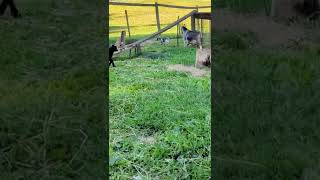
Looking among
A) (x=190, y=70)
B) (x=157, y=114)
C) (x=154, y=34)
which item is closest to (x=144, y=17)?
(x=154, y=34)

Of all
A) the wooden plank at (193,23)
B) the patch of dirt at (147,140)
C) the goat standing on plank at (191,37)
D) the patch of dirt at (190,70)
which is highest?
the wooden plank at (193,23)

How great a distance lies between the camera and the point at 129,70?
360 centimetres

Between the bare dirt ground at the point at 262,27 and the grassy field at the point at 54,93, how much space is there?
1402 mm

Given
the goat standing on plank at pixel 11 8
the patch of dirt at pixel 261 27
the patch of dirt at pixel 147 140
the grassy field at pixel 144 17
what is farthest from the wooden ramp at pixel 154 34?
the goat standing on plank at pixel 11 8

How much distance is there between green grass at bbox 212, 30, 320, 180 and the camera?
2.70 meters

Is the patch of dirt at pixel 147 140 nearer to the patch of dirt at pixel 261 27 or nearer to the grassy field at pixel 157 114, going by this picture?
the grassy field at pixel 157 114

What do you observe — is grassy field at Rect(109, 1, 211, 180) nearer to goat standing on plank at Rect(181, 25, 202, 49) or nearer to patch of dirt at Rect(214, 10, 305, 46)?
goat standing on plank at Rect(181, 25, 202, 49)

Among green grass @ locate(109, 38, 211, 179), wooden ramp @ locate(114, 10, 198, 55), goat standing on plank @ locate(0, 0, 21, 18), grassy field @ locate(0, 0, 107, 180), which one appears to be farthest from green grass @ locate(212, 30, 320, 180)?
goat standing on plank @ locate(0, 0, 21, 18)

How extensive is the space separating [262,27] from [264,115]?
2.25m

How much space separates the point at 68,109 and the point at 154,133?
1.93ft

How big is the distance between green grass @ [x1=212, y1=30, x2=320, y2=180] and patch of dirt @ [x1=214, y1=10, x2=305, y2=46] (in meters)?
0.52

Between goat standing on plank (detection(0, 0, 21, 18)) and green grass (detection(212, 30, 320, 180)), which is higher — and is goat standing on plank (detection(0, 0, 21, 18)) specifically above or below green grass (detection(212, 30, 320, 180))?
above

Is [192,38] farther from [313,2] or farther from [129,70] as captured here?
[313,2]

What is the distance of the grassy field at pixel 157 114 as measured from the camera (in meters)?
2.77
